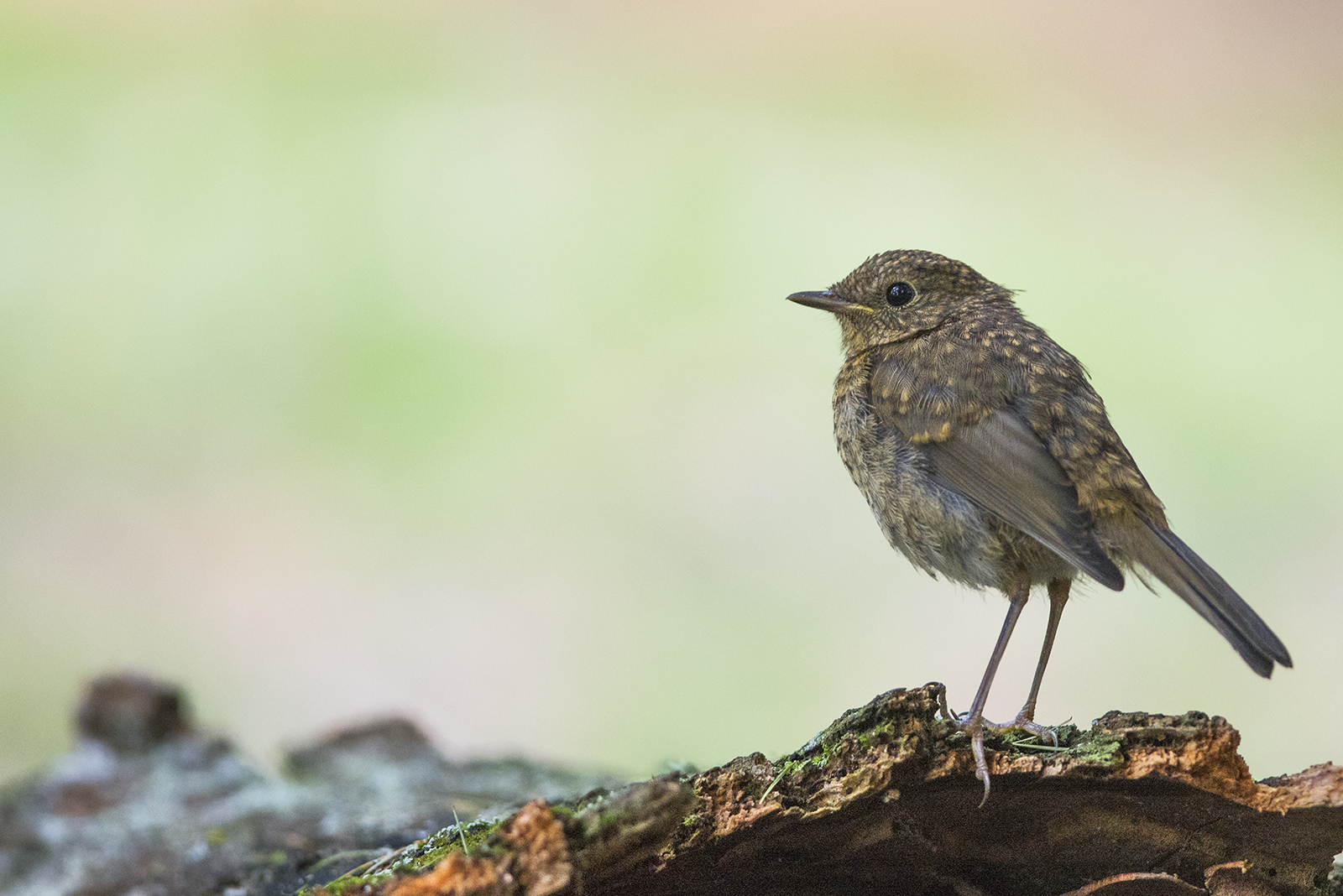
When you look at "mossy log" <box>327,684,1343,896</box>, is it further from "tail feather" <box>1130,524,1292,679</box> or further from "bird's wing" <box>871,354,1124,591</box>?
"bird's wing" <box>871,354,1124,591</box>

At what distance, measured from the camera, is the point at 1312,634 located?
21.4 ft

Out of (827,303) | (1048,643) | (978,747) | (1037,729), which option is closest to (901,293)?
(827,303)

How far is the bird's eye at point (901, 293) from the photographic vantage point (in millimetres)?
3877

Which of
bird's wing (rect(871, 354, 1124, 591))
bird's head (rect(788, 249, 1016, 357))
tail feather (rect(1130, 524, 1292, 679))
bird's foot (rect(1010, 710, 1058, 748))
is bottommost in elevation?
bird's foot (rect(1010, 710, 1058, 748))

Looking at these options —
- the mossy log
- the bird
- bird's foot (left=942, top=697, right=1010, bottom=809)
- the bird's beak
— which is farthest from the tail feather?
the bird's beak

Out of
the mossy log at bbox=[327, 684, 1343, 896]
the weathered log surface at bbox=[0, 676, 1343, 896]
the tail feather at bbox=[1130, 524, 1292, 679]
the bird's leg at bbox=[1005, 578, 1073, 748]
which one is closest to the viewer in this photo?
the weathered log surface at bbox=[0, 676, 1343, 896]

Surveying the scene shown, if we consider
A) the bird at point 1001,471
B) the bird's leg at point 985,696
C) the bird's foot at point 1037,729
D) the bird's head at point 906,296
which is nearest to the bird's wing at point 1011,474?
the bird at point 1001,471

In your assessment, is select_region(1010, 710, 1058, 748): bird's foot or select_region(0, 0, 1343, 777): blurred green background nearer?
select_region(1010, 710, 1058, 748): bird's foot

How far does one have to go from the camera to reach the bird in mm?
3004

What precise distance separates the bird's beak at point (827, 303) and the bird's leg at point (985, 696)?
1036mm

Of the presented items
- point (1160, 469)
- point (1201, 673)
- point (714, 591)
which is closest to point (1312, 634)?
point (1201, 673)

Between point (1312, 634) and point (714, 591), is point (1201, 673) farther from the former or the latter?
point (714, 591)

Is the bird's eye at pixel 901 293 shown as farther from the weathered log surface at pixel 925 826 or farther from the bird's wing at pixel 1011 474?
the weathered log surface at pixel 925 826

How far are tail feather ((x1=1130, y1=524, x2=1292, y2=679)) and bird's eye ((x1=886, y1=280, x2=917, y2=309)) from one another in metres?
1.12
